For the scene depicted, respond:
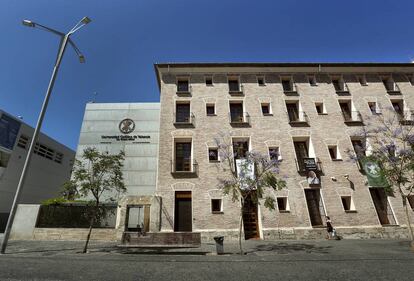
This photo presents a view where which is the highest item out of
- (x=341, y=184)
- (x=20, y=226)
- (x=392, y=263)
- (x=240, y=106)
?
(x=240, y=106)

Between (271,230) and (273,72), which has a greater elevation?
(273,72)

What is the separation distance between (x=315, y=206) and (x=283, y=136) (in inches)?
243

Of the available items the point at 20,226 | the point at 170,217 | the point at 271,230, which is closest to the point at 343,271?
the point at 271,230

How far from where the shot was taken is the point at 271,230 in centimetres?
1541

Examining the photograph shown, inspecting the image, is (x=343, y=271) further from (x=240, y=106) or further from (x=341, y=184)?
(x=240, y=106)

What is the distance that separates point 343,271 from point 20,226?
782 inches

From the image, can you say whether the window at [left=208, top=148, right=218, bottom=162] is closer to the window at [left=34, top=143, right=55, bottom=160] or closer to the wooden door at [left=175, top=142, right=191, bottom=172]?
the wooden door at [left=175, top=142, right=191, bottom=172]

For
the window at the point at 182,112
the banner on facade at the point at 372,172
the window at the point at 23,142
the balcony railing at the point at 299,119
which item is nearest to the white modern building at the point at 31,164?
the window at the point at 23,142

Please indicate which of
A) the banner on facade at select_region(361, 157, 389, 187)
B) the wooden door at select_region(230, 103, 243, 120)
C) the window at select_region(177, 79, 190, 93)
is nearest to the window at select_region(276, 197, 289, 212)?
the banner on facade at select_region(361, 157, 389, 187)

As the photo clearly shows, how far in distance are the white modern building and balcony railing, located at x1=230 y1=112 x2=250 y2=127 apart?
16.1 m

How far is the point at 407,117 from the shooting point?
19.6 metres

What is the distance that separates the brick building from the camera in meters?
15.9

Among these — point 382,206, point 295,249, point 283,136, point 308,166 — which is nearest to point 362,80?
point 283,136

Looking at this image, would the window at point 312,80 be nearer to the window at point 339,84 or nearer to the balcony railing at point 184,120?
the window at point 339,84
